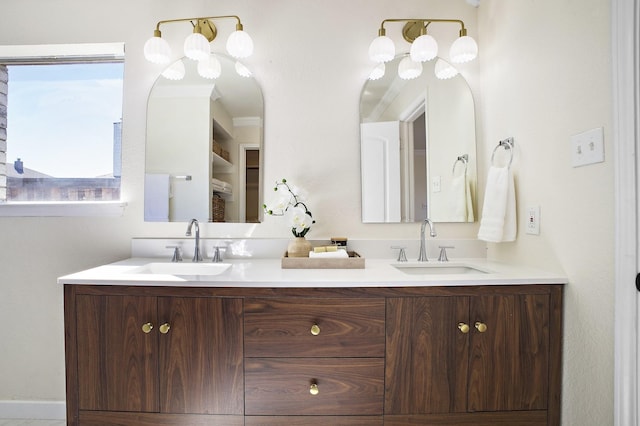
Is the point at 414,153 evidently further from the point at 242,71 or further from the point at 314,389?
the point at 314,389

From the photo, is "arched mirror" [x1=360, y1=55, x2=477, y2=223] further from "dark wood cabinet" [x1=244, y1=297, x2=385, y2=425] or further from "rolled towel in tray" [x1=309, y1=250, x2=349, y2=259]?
"dark wood cabinet" [x1=244, y1=297, x2=385, y2=425]

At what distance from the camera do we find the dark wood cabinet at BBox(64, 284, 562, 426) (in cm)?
102

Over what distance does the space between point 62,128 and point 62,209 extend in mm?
532

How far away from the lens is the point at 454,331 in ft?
3.37

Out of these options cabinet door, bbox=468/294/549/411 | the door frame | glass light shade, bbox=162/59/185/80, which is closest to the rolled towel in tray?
cabinet door, bbox=468/294/549/411

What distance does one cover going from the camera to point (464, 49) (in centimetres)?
149

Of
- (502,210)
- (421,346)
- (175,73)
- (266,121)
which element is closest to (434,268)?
(502,210)

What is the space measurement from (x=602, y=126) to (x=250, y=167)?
1489 mm

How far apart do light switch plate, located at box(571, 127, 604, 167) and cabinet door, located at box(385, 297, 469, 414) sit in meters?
0.66

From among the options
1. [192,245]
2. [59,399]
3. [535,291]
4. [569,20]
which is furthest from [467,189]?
[59,399]

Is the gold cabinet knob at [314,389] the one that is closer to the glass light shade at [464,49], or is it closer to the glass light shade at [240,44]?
the glass light shade at [240,44]

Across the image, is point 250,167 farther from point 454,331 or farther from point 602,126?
point 602,126

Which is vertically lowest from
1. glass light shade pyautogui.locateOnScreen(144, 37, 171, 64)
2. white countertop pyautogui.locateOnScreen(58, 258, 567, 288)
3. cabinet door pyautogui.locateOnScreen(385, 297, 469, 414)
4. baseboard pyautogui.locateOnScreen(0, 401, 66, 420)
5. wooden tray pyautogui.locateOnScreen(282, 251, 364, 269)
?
baseboard pyautogui.locateOnScreen(0, 401, 66, 420)

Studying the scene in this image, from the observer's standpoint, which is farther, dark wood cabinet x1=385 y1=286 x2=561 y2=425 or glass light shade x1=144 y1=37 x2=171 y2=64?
glass light shade x1=144 y1=37 x2=171 y2=64
